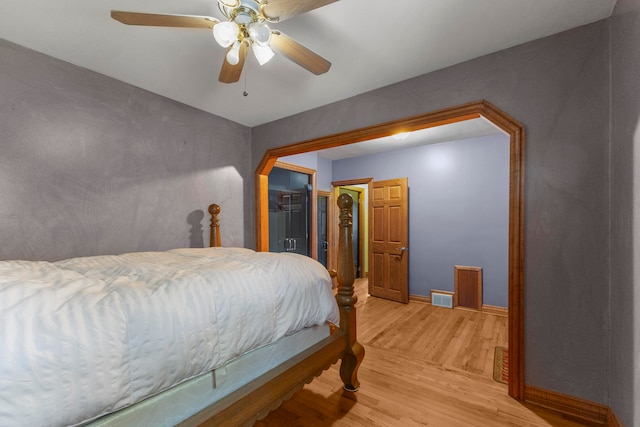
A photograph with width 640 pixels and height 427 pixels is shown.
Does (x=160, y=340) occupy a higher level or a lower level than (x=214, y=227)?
lower

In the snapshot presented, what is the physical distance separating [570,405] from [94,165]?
3.88 m

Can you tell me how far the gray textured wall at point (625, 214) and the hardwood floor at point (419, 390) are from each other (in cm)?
54

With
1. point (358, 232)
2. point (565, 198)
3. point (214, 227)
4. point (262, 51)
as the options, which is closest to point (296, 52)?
point (262, 51)

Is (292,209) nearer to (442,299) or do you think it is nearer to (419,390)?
(442,299)

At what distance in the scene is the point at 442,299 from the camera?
161 inches

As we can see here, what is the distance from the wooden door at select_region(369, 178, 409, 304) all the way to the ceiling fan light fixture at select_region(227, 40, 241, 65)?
11.1ft

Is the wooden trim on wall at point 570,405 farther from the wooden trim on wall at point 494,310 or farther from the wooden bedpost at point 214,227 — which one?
the wooden bedpost at point 214,227

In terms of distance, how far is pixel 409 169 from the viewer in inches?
178

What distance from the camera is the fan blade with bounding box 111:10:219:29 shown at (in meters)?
1.30

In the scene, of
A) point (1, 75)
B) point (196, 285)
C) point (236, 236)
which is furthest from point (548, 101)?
point (1, 75)

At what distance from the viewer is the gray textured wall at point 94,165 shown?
6.41ft

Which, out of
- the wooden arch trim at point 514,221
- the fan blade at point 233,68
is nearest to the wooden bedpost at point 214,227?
the fan blade at point 233,68

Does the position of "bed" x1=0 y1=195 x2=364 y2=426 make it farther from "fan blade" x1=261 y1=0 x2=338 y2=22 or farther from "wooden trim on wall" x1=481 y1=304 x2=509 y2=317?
"wooden trim on wall" x1=481 y1=304 x2=509 y2=317

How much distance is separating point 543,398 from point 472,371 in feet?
1.60
